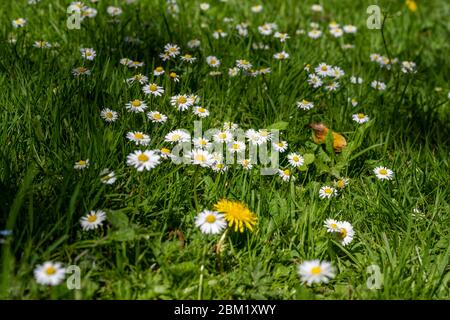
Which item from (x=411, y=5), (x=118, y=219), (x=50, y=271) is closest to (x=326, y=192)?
(x=118, y=219)

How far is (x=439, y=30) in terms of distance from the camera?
404 cm

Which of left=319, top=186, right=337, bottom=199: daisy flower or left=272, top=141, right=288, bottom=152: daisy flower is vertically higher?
left=272, top=141, right=288, bottom=152: daisy flower

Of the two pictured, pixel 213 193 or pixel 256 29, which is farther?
pixel 256 29

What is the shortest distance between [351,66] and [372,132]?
2.62ft

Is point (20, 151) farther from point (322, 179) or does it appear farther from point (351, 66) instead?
point (351, 66)

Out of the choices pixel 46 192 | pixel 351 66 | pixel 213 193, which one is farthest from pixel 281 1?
pixel 46 192

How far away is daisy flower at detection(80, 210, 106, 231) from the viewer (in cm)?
184

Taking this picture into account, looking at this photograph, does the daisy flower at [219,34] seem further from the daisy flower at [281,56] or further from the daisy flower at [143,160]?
the daisy flower at [143,160]

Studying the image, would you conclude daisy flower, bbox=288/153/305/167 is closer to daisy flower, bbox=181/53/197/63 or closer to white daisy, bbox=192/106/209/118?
white daisy, bbox=192/106/209/118

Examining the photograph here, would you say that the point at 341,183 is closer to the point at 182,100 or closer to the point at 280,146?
the point at 280,146

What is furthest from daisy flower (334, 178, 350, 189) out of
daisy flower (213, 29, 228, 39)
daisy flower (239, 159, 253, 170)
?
daisy flower (213, 29, 228, 39)

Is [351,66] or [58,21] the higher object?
[58,21]

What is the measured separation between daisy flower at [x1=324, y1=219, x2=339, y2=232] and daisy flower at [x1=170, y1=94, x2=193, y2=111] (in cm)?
84

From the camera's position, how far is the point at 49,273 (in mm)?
1642
